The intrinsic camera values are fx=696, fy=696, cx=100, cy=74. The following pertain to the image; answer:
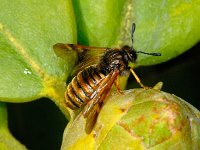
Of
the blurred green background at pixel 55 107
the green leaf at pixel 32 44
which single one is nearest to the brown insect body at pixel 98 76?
the green leaf at pixel 32 44

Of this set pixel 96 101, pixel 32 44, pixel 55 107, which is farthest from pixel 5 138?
pixel 55 107

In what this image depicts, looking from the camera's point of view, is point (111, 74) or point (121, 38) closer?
point (111, 74)

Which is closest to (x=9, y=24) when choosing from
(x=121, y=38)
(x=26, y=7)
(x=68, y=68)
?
(x=26, y=7)

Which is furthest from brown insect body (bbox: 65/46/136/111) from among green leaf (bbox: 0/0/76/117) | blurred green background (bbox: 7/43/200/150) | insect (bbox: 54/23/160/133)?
blurred green background (bbox: 7/43/200/150)

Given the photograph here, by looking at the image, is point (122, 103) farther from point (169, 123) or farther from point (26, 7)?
point (26, 7)

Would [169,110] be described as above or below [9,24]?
below

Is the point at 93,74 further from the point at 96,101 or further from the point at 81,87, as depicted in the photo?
the point at 96,101

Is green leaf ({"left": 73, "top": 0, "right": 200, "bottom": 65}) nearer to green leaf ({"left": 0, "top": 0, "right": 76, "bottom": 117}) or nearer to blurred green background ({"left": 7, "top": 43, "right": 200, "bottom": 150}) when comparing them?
green leaf ({"left": 0, "top": 0, "right": 76, "bottom": 117})
